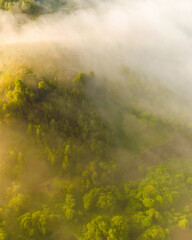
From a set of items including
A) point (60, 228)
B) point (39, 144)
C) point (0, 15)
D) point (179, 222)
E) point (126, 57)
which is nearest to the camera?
point (60, 228)

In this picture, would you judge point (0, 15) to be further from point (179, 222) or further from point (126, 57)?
point (179, 222)

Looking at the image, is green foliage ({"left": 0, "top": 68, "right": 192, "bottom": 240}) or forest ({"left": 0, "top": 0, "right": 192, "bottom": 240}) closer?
green foliage ({"left": 0, "top": 68, "right": 192, "bottom": 240})

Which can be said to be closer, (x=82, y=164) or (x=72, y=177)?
(x=72, y=177)

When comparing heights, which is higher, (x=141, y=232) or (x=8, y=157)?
(x=141, y=232)

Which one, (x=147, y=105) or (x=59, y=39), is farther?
(x=59, y=39)

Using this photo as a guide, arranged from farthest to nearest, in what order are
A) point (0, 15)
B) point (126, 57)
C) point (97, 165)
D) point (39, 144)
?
1. point (126, 57)
2. point (0, 15)
3. point (97, 165)
4. point (39, 144)

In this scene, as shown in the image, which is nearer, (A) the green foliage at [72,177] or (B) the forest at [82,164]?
(A) the green foliage at [72,177]

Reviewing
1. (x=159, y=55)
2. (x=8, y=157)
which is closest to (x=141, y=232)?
(x=8, y=157)

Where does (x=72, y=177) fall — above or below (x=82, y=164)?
below
